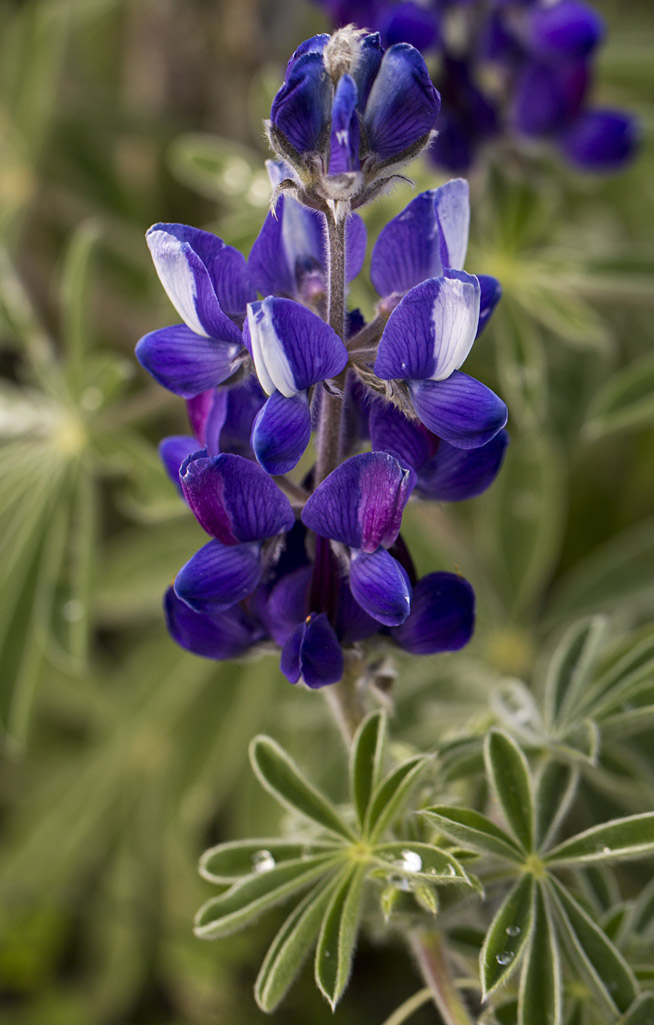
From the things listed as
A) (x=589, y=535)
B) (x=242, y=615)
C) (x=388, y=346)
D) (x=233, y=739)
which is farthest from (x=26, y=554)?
(x=589, y=535)

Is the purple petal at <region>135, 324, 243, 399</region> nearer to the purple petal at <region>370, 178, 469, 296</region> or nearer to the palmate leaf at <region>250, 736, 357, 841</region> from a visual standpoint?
the purple petal at <region>370, 178, 469, 296</region>

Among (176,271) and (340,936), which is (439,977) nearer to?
(340,936)

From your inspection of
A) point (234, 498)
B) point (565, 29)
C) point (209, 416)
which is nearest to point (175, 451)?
point (209, 416)

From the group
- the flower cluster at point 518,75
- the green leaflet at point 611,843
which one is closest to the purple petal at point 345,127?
the green leaflet at point 611,843

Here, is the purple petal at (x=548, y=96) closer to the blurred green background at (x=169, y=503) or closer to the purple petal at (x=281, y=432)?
the blurred green background at (x=169, y=503)

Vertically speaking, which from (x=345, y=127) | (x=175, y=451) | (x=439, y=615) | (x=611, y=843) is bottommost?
(x=611, y=843)

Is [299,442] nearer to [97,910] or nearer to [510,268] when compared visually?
[510,268]

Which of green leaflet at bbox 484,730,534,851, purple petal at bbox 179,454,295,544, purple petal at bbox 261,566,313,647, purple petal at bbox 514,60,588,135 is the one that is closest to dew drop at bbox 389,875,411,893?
green leaflet at bbox 484,730,534,851
